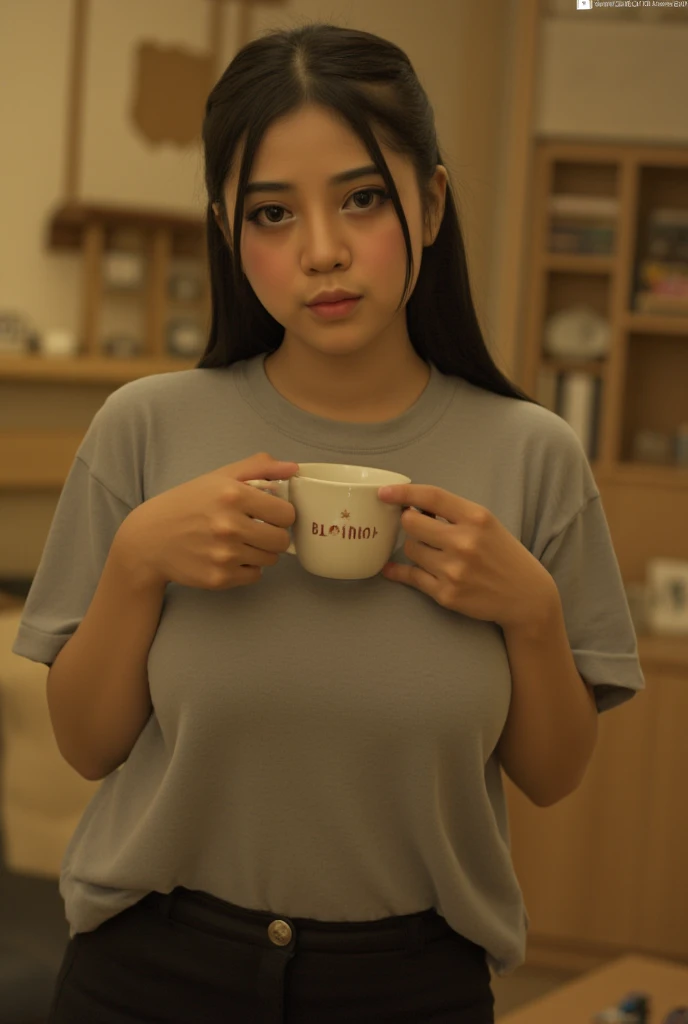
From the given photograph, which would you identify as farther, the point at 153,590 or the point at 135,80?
the point at 135,80

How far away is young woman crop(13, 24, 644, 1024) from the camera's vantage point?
947 mm

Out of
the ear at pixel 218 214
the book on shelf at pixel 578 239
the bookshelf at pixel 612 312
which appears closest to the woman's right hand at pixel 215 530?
the ear at pixel 218 214

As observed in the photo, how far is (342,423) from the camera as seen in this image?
41.6 inches

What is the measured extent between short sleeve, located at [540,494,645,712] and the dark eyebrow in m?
0.34

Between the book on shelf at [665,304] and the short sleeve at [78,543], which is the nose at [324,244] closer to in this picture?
the short sleeve at [78,543]

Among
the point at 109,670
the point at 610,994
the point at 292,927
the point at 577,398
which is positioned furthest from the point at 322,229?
the point at 577,398

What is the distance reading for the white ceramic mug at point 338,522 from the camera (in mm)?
905

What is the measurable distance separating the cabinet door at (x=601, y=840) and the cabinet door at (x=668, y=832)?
15 mm

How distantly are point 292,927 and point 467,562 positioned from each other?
33 cm

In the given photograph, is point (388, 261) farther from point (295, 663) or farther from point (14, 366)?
point (14, 366)

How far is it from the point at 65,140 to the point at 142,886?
8.29 ft

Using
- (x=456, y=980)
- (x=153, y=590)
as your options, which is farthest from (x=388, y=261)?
(x=456, y=980)

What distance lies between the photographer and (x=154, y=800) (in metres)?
0.99

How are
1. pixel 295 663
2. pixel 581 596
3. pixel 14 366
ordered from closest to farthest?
pixel 295 663, pixel 581 596, pixel 14 366
